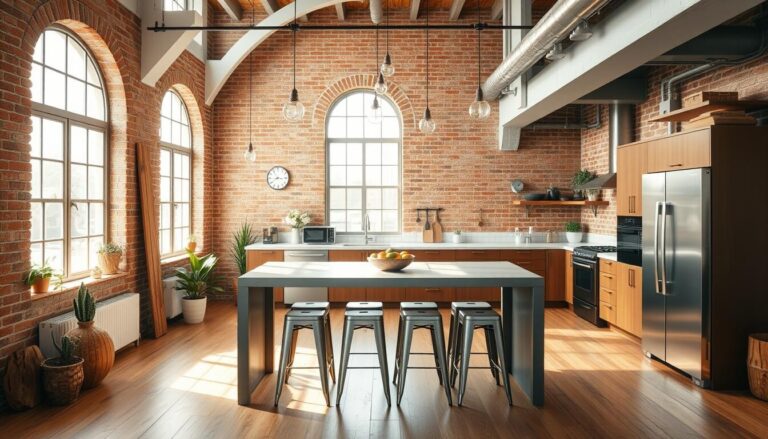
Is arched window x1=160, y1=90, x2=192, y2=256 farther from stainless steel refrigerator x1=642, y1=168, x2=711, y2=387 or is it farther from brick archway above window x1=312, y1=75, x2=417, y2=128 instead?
stainless steel refrigerator x1=642, y1=168, x2=711, y2=387

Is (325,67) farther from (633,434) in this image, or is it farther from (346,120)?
(633,434)

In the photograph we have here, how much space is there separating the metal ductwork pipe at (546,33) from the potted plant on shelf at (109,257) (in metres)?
4.60

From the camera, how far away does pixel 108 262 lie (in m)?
5.11

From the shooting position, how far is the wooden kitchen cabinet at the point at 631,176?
516 cm

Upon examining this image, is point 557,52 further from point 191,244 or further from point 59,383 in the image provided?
point 191,244

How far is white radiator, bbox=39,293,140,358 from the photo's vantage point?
400cm

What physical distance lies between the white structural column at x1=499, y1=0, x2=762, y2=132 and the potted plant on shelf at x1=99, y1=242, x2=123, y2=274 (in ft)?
15.9

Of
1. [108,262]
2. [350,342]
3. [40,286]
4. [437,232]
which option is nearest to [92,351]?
[40,286]

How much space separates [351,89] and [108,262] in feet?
14.3

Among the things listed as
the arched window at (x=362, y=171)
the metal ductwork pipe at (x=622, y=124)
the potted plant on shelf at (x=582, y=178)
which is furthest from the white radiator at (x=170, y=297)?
the metal ductwork pipe at (x=622, y=124)

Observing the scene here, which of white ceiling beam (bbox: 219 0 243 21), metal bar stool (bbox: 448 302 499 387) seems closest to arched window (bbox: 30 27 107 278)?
white ceiling beam (bbox: 219 0 243 21)

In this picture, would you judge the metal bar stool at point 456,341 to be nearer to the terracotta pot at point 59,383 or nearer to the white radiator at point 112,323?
the terracotta pot at point 59,383

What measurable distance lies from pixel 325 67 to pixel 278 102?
92 centimetres

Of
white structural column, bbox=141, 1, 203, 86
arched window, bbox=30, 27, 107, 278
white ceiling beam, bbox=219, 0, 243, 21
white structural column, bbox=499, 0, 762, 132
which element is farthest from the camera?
white ceiling beam, bbox=219, 0, 243, 21
